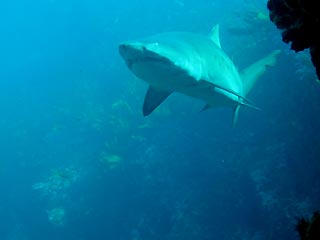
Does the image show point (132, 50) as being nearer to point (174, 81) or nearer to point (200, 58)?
point (174, 81)

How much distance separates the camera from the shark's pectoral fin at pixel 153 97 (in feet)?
17.8

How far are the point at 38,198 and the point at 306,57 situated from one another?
13.5 metres

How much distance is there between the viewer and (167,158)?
44.1 feet

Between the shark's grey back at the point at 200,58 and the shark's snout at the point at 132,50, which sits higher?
the shark's grey back at the point at 200,58

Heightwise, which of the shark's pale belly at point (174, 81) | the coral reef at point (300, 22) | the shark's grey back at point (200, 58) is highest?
the shark's grey back at point (200, 58)

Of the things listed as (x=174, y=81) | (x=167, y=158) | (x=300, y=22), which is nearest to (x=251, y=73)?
(x=174, y=81)

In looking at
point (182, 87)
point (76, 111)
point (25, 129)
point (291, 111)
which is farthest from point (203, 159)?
point (25, 129)

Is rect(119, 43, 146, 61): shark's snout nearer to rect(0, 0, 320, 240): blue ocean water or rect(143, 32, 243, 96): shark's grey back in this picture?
rect(143, 32, 243, 96): shark's grey back

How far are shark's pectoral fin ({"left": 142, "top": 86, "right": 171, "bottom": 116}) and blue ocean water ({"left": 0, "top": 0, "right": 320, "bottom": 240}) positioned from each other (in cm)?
582

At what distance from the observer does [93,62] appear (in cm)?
2639

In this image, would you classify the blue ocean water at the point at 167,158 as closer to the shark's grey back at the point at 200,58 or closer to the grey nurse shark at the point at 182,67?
the grey nurse shark at the point at 182,67

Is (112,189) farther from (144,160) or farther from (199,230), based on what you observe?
(199,230)

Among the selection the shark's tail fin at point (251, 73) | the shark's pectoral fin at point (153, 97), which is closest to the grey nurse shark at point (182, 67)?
the shark's pectoral fin at point (153, 97)

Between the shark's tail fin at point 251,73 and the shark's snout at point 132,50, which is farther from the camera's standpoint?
the shark's tail fin at point 251,73
